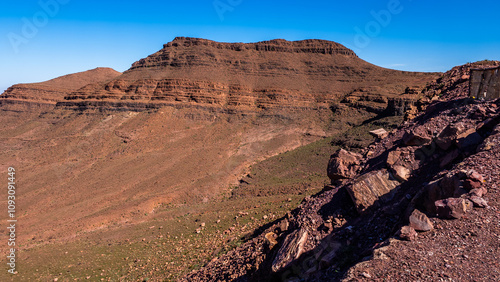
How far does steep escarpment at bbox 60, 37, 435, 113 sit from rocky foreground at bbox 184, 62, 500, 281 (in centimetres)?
3846

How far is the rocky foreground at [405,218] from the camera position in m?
6.02

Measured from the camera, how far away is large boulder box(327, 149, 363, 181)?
1211cm

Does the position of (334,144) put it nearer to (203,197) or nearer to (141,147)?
(203,197)

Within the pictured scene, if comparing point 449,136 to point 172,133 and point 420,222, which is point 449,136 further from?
point 172,133

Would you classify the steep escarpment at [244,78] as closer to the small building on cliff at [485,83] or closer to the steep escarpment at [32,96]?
the steep escarpment at [32,96]

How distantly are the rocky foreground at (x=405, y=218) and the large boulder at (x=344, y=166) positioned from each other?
40 millimetres

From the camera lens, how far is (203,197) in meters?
27.7

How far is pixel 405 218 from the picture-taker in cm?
736

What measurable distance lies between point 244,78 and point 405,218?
49525 mm

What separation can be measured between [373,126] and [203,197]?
21908 mm

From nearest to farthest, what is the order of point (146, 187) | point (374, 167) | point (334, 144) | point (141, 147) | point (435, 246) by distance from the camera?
point (435, 246) → point (374, 167) → point (146, 187) → point (334, 144) → point (141, 147)

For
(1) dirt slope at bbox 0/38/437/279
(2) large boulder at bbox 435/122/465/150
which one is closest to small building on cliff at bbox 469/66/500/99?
(2) large boulder at bbox 435/122/465/150

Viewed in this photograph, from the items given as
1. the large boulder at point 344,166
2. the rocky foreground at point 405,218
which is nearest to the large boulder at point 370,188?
the rocky foreground at point 405,218

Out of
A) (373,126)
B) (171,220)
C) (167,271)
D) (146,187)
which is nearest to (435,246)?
(167,271)
